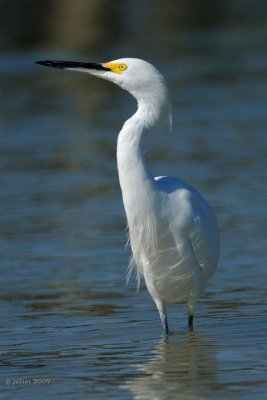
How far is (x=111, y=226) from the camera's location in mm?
10625

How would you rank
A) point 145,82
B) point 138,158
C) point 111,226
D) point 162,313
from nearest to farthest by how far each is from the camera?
point 138,158, point 145,82, point 162,313, point 111,226

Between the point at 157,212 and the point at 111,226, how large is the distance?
319cm

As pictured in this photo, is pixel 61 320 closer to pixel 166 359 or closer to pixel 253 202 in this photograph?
pixel 166 359

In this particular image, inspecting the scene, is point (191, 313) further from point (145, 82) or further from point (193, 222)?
point (145, 82)

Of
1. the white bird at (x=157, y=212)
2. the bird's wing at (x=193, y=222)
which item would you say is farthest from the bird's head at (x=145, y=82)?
the bird's wing at (x=193, y=222)

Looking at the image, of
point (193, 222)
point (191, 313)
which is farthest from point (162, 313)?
point (193, 222)

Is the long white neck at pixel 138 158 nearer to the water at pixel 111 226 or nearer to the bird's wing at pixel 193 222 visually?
the bird's wing at pixel 193 222

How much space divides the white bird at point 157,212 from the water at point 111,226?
0.31 metres

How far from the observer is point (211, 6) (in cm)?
2948

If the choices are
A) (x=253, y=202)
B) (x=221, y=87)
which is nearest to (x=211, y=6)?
(x=221, y=87)

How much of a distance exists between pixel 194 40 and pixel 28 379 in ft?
60.5

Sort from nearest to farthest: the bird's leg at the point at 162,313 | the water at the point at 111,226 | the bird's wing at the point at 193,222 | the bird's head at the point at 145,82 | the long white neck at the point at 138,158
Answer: the water at the point at 111,226 → the long white neck at the point at 138,158 → the bird's head at the point at 145,82 → the bird's wing at the point at 193,222 → the bird's leg at the point at 162,313

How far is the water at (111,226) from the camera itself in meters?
6.69

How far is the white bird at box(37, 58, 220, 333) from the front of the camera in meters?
7.30
